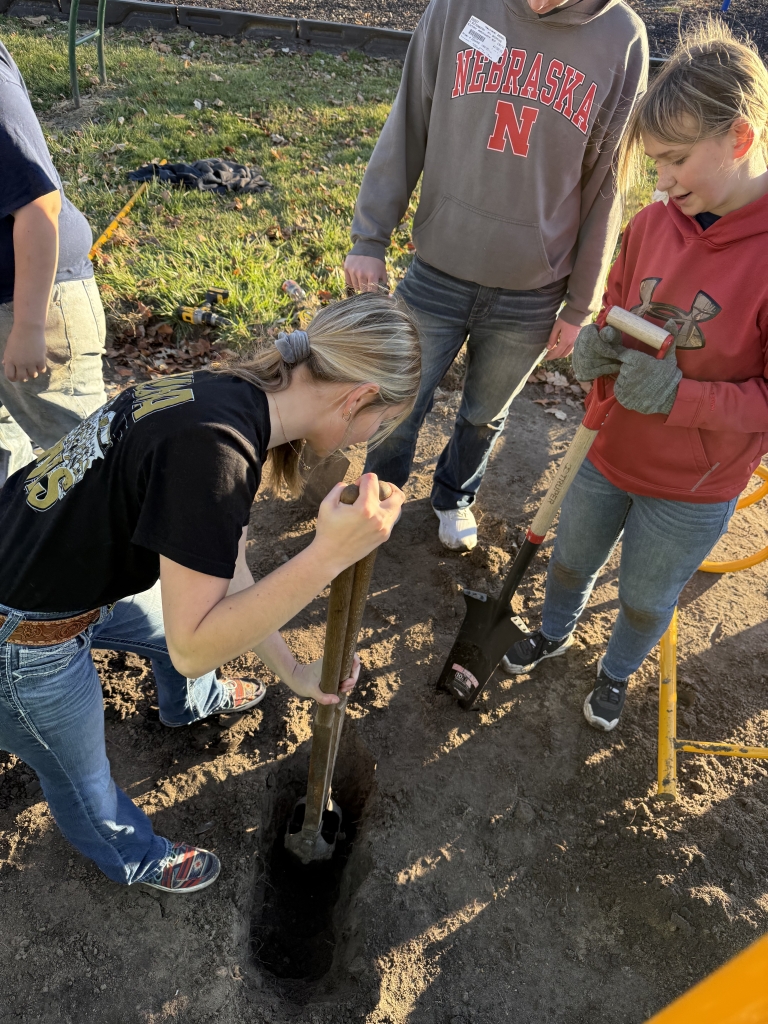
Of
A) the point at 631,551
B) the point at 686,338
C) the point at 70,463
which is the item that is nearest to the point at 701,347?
the point at 686,338

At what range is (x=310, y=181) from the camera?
6727mm

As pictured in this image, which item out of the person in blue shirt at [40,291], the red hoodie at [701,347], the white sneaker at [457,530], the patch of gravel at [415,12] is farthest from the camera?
the patch of gravel at [415,12]

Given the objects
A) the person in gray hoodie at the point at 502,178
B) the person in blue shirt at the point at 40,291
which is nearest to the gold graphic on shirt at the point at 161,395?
the person in blue shirt at the point at 40,291

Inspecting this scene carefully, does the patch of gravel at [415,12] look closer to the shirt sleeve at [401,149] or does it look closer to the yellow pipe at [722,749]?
the shirt sleeve at [401,149]

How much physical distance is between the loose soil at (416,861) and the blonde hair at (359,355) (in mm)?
1681

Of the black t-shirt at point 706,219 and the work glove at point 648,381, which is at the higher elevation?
the black t-shirt at point 706,219

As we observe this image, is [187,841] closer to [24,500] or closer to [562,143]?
[24,500]

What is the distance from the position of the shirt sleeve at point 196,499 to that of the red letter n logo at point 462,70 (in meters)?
1.84

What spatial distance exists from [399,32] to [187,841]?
11.2m

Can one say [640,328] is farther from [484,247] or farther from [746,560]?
[746,560]

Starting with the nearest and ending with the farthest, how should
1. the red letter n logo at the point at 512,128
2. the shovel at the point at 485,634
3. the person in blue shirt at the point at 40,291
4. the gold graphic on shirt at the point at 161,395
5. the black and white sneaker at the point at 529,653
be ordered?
the gold graphic on shirt at the point at 161,395, the person in blue shirt at the point at 40,291, the red letter n logo at the point at 512,128, the shovel at the point at 485,634, the black and white sneaker at the point at 529,653

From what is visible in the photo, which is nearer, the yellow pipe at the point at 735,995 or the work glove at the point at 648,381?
the yellow pipe at the point at 735,995

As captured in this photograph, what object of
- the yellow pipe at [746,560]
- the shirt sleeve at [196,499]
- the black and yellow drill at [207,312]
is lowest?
the black and yellow drill at [207,312]

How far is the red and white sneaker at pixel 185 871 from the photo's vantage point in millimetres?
2260
